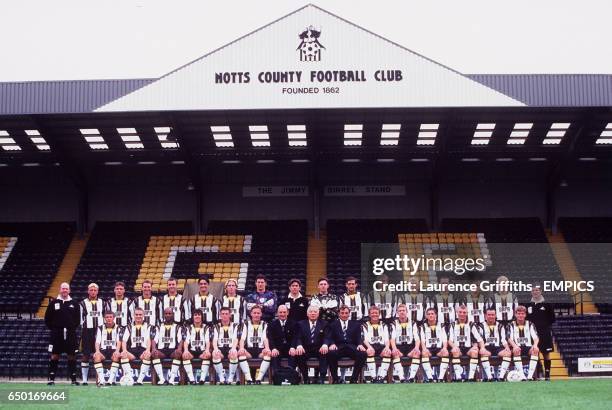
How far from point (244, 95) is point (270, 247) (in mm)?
8621

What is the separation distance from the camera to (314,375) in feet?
55.1

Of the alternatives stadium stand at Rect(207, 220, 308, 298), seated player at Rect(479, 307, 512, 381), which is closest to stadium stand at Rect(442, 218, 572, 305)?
stadium stand at Rect(207, 220, 308, 298)

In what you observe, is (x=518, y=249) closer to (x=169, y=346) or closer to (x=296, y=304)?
(x=296, y=304)

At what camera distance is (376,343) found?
1761 centimetres

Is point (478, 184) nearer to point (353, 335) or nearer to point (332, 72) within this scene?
point (332, 72)

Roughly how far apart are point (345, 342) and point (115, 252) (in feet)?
50.2

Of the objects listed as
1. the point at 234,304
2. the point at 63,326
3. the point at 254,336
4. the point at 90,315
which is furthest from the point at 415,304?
the point at 63,326

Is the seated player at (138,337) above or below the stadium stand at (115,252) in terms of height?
below

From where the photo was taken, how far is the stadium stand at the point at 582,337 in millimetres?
22375

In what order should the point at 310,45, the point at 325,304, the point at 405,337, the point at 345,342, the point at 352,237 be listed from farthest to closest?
the point at 352,237 < the point at 310,45 < the point at 405,337 < the point at 325,304 < the point at 345,342

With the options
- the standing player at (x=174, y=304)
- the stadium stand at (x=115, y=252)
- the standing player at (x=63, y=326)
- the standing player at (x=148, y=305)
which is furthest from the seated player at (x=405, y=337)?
the stadium stand at (x=115, y=252)

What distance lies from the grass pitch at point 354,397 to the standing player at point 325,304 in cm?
277

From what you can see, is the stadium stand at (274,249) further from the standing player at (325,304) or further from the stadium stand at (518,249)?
the standing player at (325,304)

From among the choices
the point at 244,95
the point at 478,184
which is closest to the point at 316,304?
the point at 244,95
